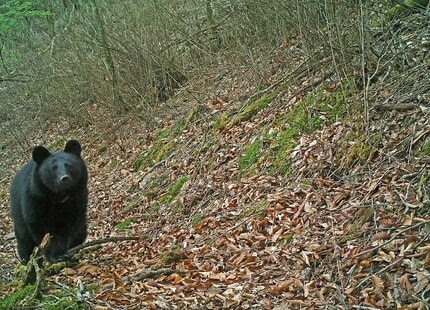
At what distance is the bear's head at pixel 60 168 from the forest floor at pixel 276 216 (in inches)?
38.8

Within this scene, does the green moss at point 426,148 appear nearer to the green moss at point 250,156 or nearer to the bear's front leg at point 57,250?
the green moss at point 250,156

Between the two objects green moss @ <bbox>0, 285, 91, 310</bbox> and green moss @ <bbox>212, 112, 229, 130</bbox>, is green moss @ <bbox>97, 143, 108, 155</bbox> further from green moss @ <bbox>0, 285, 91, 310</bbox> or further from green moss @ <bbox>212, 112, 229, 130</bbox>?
green moss @ <bbox>0, 285, 91, 310</bbox>

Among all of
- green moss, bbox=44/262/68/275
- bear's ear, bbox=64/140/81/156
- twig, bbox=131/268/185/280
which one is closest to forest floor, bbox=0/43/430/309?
twig, bbox=131/268/185/280

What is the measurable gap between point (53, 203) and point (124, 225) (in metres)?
2.29

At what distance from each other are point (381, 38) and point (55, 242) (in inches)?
217

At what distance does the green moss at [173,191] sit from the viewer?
9078 mm

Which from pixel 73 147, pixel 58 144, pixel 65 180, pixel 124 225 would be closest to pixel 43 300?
pixel 65 180

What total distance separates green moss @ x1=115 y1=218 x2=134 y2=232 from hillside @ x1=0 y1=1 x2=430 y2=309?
4 centimetres

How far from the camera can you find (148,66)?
43.5 ft

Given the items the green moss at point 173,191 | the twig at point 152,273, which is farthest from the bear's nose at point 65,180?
the green moss at point 173,191

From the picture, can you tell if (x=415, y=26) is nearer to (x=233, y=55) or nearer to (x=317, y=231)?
(x=317, y=231)

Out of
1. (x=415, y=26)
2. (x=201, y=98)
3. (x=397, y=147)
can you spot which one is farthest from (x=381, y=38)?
(x=201, y=98)

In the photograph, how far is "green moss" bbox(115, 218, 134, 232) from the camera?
29.2ft

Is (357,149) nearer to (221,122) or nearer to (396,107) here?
(396,107)
